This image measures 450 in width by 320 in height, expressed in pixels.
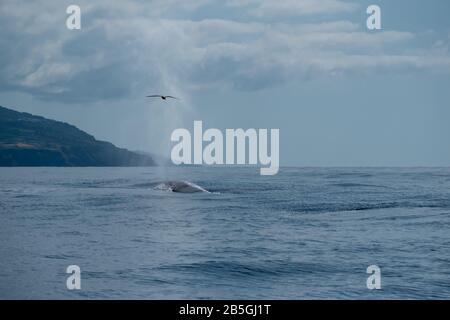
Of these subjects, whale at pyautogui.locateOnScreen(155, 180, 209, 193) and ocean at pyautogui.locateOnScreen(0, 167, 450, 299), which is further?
whale at pyautogui.locateOnScreen(155, 180, 209, 193)

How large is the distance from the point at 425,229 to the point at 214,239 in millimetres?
14659

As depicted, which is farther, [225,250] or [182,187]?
[182,187]

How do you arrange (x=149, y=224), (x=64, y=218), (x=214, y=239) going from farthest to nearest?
(x=64, y=218)
(x=149, y=224)
(x=214, y=239)

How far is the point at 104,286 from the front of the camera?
78.5 feet

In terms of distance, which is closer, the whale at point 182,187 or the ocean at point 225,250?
the ocean at point 225,250

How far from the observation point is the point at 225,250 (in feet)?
112

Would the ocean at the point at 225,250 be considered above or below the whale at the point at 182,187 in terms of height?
below

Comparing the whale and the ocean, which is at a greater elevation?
the whale

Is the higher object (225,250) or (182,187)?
(182,187)

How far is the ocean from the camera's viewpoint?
79.0ft

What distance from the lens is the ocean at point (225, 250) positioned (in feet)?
79.0
